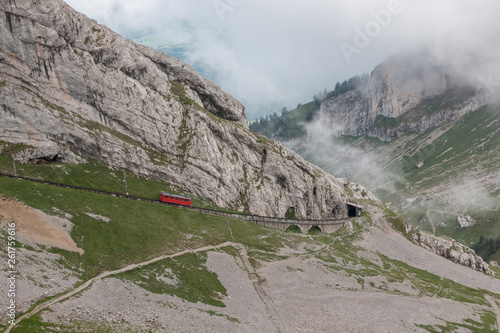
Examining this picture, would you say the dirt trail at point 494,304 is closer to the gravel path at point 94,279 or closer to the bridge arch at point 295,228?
the bridge arch at point 295,228

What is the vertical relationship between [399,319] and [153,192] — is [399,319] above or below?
below

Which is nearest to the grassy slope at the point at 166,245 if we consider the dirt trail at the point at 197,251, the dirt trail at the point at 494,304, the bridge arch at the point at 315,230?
the dirt trail at the point at 197,251

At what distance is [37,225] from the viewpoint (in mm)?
55344

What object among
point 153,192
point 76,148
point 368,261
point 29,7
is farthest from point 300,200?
point 29,7

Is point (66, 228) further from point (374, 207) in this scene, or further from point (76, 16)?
point (374, 207)

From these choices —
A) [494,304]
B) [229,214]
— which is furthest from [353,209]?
[229,214]

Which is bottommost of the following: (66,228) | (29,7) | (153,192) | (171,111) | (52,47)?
(66,228)

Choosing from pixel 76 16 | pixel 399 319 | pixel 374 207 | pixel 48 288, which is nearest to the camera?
pixel 48 288

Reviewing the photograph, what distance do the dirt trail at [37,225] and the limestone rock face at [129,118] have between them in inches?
1377

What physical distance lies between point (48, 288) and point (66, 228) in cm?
2117

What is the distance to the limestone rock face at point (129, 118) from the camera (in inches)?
3698

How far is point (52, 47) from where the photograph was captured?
3984 inches

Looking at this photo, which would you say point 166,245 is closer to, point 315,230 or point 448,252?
point 315,230

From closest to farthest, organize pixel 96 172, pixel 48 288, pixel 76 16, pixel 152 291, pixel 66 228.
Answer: pixel 48 288 < pixel 152 291 < pixel 66 228 < pixel 96 172 < pixel 76 16
